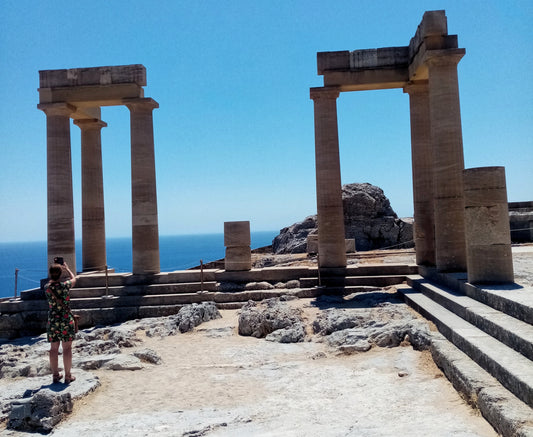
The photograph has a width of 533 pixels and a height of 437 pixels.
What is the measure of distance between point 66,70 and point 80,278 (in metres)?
8.06

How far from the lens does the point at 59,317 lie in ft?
27.8

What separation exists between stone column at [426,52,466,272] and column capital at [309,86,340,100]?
150 inches

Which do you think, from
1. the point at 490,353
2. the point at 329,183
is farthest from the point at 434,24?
the point at 490,353

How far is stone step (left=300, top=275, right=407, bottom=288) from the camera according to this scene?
54.6 ft

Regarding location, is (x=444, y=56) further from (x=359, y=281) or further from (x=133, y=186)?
(x=133, y=186)

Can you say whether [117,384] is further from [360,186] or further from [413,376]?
[360,186]

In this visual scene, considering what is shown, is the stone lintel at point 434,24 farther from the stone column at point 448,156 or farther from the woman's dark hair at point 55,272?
the woman's dark hair at point 55,272

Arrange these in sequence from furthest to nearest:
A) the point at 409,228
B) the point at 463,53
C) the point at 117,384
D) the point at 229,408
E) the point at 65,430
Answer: the point at 409,228 → the point at 463,53 → the point at 117,384 → the point at 229,408 → the point at 65,430

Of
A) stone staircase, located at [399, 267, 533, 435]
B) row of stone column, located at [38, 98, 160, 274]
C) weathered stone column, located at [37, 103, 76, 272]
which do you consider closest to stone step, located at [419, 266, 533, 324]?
stone staircase, located at [399, 267, 533, 435]

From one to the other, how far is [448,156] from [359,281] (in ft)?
17.0

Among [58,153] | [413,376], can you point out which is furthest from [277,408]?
[58,153]

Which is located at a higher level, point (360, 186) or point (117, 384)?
point (360, 186)

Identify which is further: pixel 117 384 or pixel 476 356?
pixel 117 384

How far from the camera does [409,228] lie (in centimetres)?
3080
